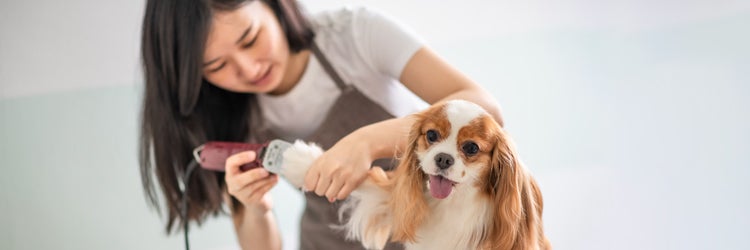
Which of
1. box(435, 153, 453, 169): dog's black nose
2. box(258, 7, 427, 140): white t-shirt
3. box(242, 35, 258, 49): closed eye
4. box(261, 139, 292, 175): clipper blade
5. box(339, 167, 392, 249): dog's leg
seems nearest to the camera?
box(435, 153, 453, 169): dog's black nose

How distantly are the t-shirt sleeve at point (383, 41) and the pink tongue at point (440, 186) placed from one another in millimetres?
374

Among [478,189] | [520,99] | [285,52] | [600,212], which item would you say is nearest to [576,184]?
[600,212]

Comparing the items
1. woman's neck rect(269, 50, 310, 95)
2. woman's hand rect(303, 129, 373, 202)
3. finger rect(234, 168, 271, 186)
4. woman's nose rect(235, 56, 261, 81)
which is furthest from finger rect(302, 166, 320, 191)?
woman's neck rect(269, 50, 310, 95)

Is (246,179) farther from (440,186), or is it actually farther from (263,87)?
(440,186)

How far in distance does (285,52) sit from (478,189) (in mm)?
464

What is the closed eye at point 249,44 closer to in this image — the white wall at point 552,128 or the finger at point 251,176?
the finger at point 251,176

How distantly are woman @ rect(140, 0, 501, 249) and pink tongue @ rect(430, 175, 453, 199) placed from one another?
0.66 ft

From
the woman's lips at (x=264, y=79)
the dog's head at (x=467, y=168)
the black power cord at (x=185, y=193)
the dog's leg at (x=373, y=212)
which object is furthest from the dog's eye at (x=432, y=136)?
the black power cord at (x=185, y=193)

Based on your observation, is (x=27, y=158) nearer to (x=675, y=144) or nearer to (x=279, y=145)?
(x=279, y=145)

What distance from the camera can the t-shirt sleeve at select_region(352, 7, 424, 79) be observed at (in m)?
0.87

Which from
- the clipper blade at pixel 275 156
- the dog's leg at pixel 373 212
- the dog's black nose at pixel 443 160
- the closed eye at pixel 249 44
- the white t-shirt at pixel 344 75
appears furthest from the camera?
the white t-shirt at pixel 344 75

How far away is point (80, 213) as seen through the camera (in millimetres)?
1101

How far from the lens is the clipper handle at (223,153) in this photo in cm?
77

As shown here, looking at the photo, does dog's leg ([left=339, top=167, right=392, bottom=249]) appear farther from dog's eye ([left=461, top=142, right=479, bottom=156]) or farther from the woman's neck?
the woman's neck
